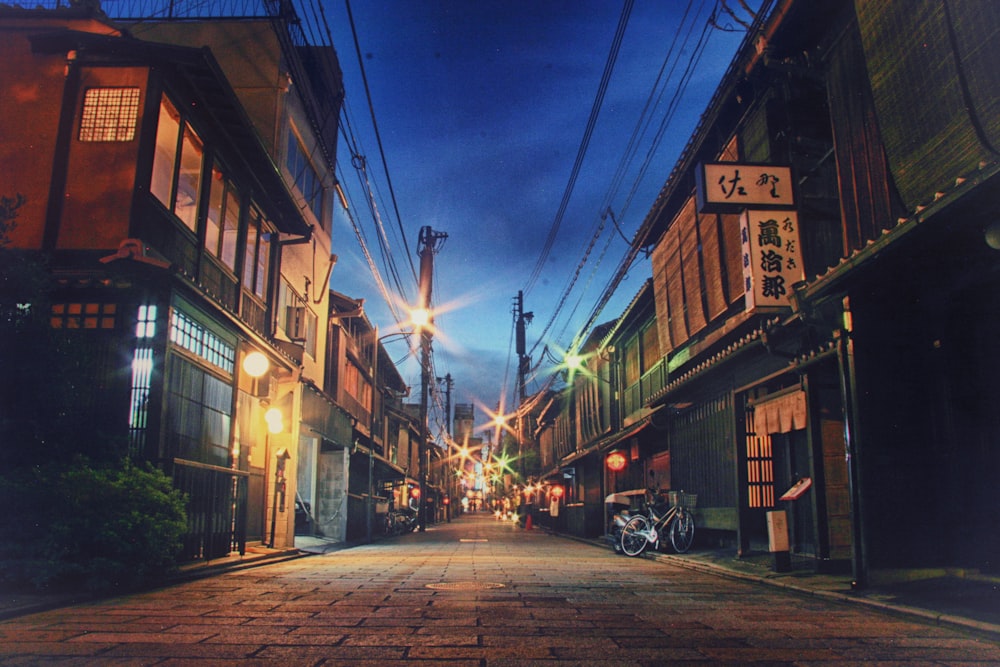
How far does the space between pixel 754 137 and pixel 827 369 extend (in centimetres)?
586

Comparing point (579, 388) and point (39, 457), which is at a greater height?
point (579, 388)

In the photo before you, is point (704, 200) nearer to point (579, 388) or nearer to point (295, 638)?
point (295, 638)

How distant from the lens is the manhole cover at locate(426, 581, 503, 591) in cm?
1057

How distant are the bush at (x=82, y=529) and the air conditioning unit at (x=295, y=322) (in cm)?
1213

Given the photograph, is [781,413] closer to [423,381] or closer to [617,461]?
[617,461]

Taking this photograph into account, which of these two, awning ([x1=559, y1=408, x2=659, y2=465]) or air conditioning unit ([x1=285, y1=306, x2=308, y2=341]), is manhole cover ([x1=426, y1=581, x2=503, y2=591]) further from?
air conditioning unit ([x1=285, y1=306, x2=308, y2=341])

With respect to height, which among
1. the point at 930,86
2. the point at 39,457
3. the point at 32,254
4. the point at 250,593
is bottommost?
the point at 250,593

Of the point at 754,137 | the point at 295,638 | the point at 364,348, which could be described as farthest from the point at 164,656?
the point at 364,348

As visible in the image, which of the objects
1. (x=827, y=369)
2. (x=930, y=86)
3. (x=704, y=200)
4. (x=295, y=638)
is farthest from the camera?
(x=704, y=200)

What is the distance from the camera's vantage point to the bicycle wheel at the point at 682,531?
18.5 m

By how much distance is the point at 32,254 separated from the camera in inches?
486

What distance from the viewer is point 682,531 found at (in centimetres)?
1856

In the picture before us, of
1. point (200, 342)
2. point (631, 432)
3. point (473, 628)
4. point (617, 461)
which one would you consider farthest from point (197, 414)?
point (617, 461)

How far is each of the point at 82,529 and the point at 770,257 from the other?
37.4 feet
